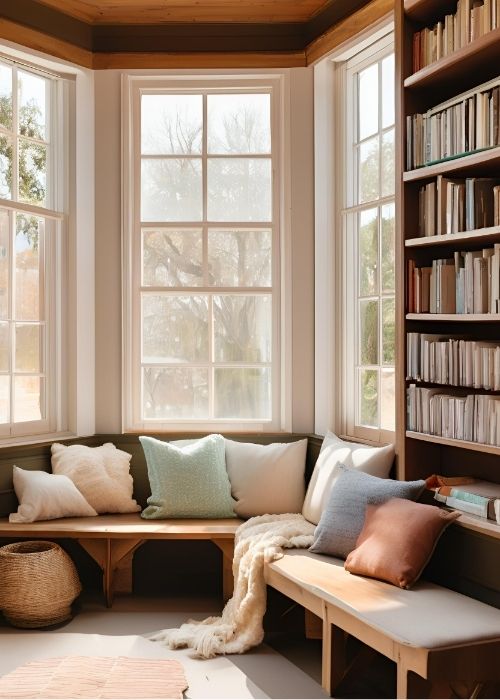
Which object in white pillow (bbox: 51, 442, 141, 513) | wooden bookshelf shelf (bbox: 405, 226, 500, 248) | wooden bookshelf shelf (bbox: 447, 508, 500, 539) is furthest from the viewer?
white pillow (bbox: 51, 442, 141, 513)

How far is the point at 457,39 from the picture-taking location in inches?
147

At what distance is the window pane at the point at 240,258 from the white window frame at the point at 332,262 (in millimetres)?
381

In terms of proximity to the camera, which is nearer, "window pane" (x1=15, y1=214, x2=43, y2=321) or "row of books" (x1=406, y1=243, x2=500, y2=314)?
"row of books" (x1=406, y1=243, x2=500, y2=314)

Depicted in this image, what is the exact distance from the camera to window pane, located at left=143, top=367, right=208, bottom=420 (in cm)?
541

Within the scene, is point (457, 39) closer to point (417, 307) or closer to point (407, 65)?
point (407, 65)

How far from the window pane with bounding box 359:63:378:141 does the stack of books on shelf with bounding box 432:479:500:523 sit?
217 centimetres

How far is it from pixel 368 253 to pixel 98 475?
2.11 meters

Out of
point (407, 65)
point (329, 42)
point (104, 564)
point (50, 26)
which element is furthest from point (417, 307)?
point (50, 26)

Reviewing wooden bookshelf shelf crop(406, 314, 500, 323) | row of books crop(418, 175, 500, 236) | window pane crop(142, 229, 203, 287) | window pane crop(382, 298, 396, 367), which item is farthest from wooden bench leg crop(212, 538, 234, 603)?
row of books crop(418, 175, 500, 236)

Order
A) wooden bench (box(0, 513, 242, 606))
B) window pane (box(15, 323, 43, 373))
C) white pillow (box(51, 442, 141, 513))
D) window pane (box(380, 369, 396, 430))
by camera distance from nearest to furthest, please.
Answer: wooden bench (box(0, 513, 242, 606)) → window pane (box(380, 369, 396, 430)) → white pillow (box(51, 442, 141, 513)) → window pane (box(15, 323, 43, 373))

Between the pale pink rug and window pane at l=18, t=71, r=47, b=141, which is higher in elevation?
window pane at l=18, t=71, r=47, b=141

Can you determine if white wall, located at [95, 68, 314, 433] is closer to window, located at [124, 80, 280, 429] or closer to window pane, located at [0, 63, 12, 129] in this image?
window, located at [124, 80, 280, 429]

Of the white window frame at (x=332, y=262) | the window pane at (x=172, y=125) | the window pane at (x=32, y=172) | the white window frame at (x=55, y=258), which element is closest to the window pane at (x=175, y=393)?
the white window frame at (x=55, y=258)

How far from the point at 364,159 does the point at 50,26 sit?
7.03ft
